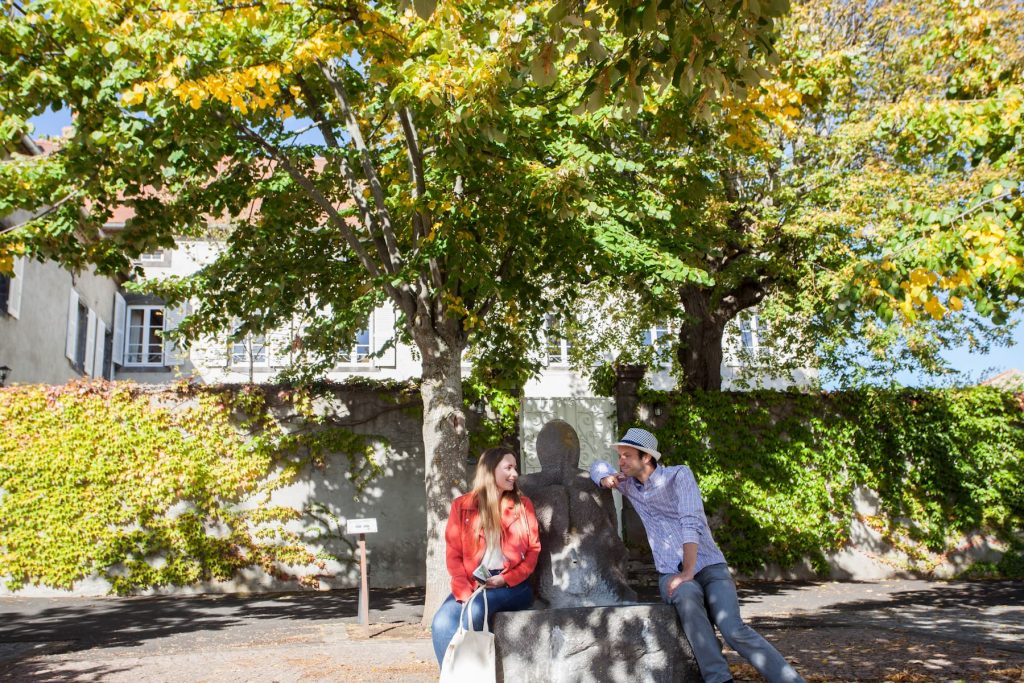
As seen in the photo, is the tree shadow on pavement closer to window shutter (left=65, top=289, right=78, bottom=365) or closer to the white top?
the white top

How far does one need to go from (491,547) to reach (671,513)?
1.03 m

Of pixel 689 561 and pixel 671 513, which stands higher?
pixel 671 513

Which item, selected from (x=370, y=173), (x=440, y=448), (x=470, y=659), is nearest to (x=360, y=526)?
(x=440, y=448)

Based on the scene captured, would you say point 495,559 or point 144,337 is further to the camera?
point 144,337

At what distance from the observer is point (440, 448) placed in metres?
9.37

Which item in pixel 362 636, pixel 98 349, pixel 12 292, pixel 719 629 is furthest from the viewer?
pixel 98 349

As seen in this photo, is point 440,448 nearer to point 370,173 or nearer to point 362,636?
point 362,636

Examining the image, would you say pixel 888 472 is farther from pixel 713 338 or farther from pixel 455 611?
pixel 455 611

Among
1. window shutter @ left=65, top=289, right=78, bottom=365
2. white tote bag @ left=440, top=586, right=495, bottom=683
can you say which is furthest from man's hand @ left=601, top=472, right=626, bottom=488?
window shutter @ left=65, top=289, right=78, bottom=365

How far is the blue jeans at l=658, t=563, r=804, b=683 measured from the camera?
4043mm

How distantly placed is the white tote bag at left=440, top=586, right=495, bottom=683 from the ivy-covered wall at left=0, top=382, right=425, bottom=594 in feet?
32.0

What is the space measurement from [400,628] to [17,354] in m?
12.0

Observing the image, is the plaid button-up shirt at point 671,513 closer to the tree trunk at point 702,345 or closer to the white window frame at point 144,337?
the tree trunk at point 702,345

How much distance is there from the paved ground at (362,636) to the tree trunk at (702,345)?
386 centimetres
